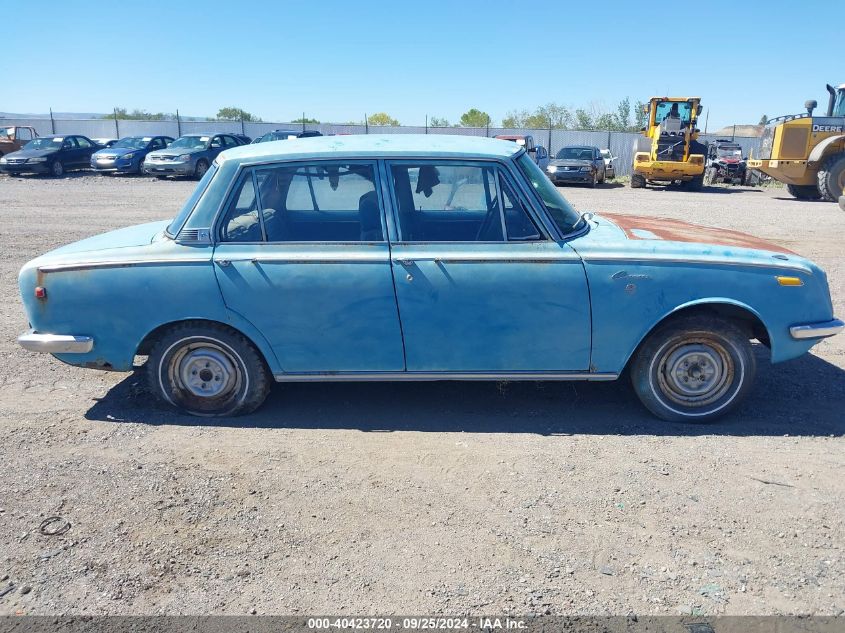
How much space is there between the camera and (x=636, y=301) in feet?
13.8

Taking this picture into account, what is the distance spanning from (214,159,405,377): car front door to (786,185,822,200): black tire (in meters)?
19.7

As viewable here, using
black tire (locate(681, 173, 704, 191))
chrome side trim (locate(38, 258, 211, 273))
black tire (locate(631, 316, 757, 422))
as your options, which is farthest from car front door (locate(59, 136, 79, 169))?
black tire (locate(631, 316, 757, 422))

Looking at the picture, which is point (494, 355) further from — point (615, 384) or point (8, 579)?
point (8, 579)

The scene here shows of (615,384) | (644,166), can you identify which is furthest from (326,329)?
(644,166)

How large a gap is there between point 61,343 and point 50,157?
77.6 ft

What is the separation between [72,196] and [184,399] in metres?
16.3

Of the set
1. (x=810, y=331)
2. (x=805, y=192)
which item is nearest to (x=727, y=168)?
(x=805, y=192)

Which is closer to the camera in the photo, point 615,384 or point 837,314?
point 615,384

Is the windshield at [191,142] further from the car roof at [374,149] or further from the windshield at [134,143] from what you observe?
the car roof at [374,149]

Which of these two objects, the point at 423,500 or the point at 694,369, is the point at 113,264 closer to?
the point at 423,500

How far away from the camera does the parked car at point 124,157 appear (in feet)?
81.5

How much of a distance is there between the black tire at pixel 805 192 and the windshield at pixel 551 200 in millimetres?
18671

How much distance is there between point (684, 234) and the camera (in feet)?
15.6

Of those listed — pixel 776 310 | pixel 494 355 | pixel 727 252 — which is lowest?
pixel 494 355
